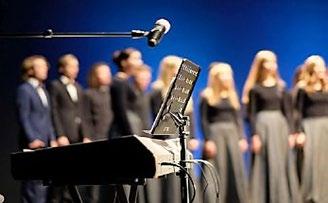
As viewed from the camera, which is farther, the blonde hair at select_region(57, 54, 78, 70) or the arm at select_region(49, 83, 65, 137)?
the blonde hair at select_region(57, 54, 78, 70)

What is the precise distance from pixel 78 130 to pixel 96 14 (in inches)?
37.8

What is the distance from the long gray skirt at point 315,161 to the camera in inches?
190

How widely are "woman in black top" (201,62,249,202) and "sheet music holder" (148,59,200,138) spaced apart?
2.30 metres

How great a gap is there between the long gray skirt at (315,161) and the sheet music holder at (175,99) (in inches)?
102

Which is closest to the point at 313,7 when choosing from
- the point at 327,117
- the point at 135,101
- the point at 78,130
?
the point at 327,117

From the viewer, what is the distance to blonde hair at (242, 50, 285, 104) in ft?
16.1

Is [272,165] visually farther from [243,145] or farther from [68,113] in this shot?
[68,113]

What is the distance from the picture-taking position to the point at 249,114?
16.0 feet

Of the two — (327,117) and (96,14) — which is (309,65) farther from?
(96,14)

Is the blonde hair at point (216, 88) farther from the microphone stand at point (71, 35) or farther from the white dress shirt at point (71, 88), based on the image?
the microphone stand at point (71, 35)

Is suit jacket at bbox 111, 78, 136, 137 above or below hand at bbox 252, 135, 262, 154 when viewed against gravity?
above

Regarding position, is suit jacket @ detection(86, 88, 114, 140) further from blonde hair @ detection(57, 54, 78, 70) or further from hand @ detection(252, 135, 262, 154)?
hand @ detection(252, 135, 262, 154)

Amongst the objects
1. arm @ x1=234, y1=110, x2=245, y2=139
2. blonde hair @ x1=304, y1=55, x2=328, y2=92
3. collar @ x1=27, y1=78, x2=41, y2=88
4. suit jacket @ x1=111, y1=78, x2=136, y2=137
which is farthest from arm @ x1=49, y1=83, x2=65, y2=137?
blonde hair @ x1=304, y1=55, x2=328, y2=92

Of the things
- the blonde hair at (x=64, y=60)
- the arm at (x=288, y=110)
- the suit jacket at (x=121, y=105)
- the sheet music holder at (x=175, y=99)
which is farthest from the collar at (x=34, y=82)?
the sheet music holder at (x=175, y=99)
